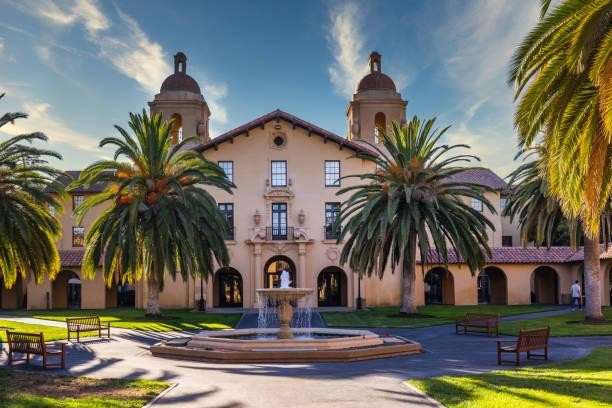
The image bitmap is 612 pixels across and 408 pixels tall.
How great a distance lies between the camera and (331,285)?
42.2 m

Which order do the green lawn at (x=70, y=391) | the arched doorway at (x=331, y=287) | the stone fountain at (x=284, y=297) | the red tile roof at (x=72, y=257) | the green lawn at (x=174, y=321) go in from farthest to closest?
the red tile roof at (x=72, y=257), the arched doorway at (x=331, y=287), the green lawn at (x=174, y=321), the stone fountain at (x=284, y=297), the green lawn at (x=70, y=391)

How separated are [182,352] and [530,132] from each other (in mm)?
11024

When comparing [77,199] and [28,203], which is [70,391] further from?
[77,199]

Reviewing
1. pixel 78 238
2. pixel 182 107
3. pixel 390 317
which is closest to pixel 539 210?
pixel 390 317

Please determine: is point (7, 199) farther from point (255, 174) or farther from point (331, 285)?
point (331, 285)

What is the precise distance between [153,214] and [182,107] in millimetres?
17989

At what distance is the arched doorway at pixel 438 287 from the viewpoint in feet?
146

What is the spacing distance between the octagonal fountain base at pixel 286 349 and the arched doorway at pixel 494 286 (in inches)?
1055

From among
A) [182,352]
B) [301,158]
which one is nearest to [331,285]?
[301,158]

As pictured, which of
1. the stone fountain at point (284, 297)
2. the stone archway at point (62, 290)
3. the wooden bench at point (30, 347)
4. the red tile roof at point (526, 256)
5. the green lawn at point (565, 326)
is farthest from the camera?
the stone archway at point (62, 290)

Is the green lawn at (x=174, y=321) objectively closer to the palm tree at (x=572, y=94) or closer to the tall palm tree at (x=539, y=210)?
the tall palm tree at (x=539, y=210)

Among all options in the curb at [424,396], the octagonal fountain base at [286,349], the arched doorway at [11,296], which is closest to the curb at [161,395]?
the octagonal fountain base at [286,349]

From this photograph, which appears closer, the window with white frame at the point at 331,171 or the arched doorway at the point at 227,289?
the window with white frame at the point at 331,171

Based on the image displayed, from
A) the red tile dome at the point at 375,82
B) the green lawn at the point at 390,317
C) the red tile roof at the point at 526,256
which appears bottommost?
the green lawn at the point at 390,317
